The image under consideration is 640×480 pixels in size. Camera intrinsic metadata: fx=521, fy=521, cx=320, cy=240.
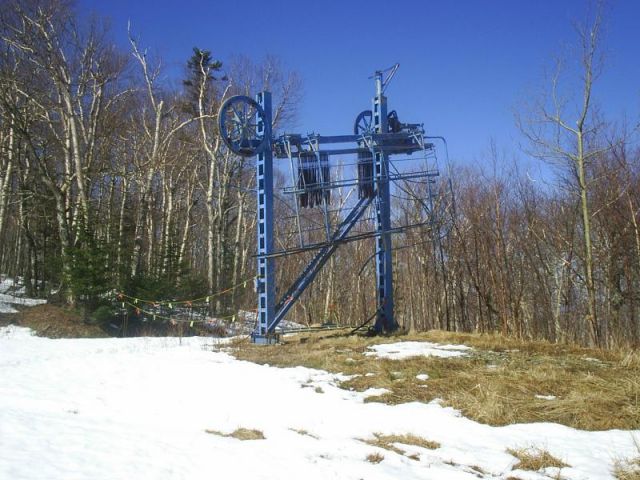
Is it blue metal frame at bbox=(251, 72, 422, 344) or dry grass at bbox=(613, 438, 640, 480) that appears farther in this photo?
blue metal frame at bbox=(251, 72, 422, 344)

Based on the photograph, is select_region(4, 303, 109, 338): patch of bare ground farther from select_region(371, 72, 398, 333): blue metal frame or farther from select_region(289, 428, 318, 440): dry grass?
select_region(289, 428, 318, 440): dry grass

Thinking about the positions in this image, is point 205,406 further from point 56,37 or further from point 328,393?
point 56,37

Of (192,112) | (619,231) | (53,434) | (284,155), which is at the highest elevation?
(192,112)

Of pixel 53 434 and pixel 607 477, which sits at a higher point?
pixel 53 434

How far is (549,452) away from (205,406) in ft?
13.3

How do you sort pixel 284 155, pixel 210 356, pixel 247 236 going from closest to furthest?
1. pixel 210 356
2. pixel 284 155
3. pixel 247 236

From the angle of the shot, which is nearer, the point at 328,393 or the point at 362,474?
the point at 362,474

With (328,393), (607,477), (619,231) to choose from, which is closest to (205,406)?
(328,393)

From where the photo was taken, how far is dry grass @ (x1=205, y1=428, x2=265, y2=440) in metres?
5.33

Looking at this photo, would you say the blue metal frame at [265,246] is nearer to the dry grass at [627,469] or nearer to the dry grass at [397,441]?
the dry grass at [397,441]

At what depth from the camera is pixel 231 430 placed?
5625 millimetres

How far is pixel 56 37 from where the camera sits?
18.9 metres

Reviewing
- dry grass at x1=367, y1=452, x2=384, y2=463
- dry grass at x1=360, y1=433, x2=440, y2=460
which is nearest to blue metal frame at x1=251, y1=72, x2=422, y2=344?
dry grass at x1=360, y1=433, x2=440, y2=460

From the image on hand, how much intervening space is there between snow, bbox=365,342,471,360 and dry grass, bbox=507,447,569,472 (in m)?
4.28
